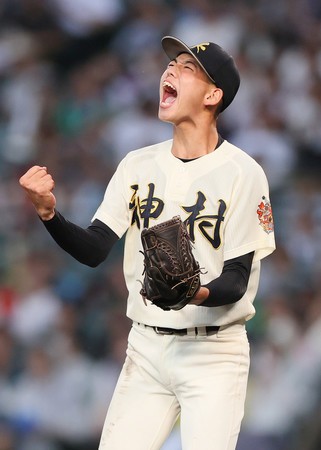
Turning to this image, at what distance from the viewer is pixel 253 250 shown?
2.49m

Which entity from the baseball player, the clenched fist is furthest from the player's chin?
the clenched fist

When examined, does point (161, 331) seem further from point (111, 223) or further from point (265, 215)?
point (265, 215)

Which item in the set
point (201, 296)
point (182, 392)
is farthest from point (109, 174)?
point (201, 296)

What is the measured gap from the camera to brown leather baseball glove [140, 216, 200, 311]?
215 cm

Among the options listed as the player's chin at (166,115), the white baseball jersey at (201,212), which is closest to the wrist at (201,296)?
the white baseball jersey at (201,212)

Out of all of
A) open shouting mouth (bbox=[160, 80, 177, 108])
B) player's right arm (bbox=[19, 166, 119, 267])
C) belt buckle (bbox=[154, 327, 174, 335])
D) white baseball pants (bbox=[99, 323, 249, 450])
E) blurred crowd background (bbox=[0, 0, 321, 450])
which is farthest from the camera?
blurred crowd background (bbox=[0, 0, 321, 450])

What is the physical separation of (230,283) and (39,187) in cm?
65

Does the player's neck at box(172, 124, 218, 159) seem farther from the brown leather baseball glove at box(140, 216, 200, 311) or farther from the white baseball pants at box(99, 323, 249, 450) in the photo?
the white baseball pants at box(99, 323, 249, 450)

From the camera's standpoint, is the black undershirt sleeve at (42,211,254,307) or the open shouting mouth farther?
the open shouting mouth

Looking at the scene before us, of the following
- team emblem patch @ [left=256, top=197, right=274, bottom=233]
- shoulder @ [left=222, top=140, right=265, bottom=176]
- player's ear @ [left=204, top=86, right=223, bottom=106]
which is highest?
player's ear @ [left=204, top=86, right=223, bottom=106]

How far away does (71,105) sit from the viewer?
18.1ft

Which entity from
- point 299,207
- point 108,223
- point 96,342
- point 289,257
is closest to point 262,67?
point 299,207

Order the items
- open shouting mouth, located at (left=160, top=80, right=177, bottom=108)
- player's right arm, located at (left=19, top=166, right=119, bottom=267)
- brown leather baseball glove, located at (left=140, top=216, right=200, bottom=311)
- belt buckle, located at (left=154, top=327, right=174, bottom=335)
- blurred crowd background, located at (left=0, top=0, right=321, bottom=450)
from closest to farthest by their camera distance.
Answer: brown leather baseball glove, located at (left=140, top=216, right=200, bottom=311), player's right arm, located at (left=19, top=166, right=119, bottom=267), belt buckle, located at (left=154, top=327, right=174, bottom=335), open shouting mouth, located at (left=160, top=80, right=177, bottom=108), blurred crowd background, located at (left=0, top=0, right=321, bottom=450)

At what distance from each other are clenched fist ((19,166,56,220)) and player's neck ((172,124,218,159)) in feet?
1.93
